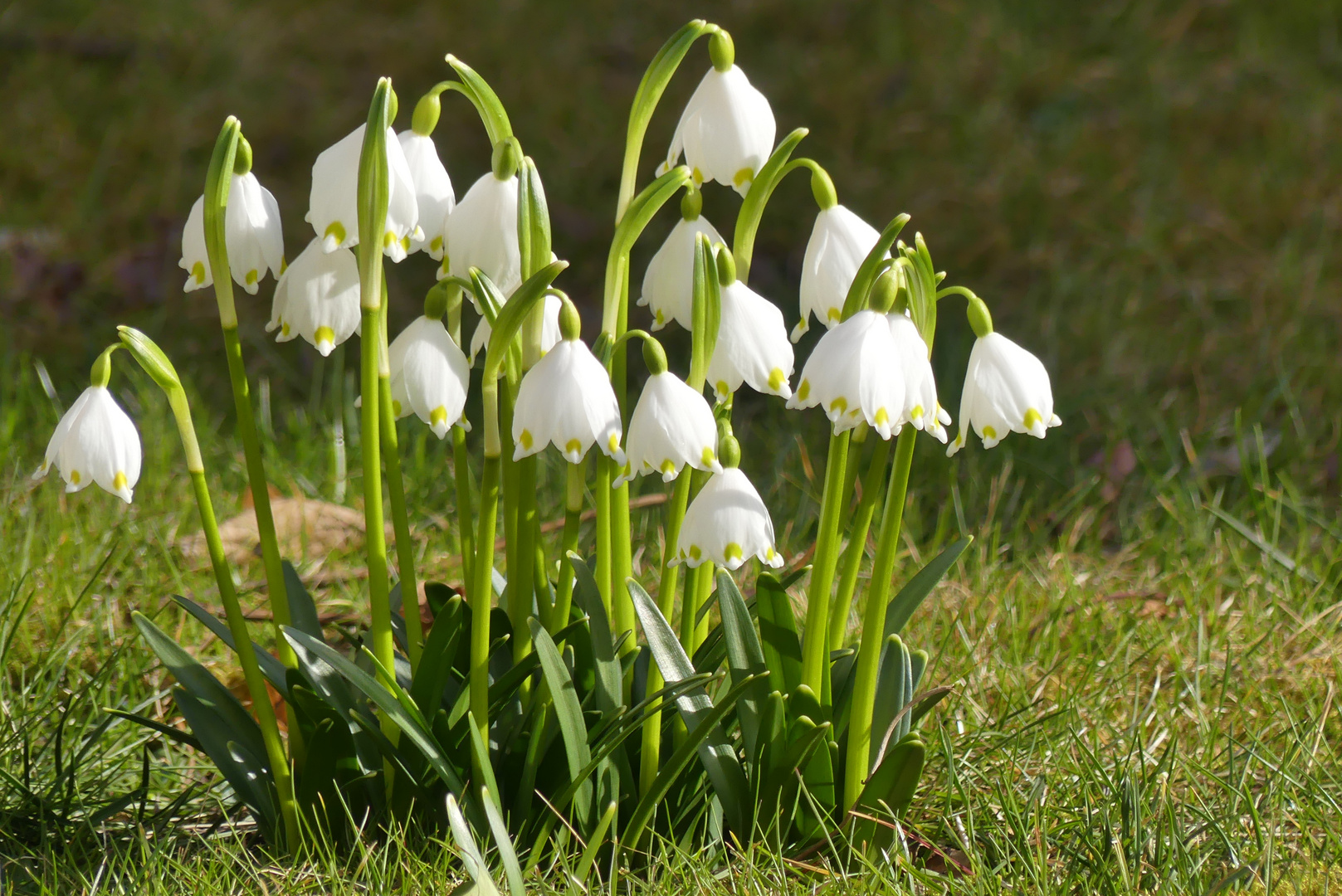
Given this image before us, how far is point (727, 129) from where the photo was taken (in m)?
1.16

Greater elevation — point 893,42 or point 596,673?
point 893,42

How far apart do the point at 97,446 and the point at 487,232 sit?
364mm

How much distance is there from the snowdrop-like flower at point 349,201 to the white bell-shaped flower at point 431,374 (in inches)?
3.1

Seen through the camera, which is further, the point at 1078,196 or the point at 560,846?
the point at 1078,196

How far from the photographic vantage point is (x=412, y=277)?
3.36m

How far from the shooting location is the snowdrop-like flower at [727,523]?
116 cm

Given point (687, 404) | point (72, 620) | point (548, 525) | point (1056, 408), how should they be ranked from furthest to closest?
point (1056, 408) → point (548, 525) → point (72, 620) → point (687, 404)

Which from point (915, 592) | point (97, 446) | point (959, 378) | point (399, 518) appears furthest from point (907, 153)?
point (97, 446)

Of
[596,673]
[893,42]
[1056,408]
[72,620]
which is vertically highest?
[893,42]

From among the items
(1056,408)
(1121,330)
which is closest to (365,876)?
(1056,408)

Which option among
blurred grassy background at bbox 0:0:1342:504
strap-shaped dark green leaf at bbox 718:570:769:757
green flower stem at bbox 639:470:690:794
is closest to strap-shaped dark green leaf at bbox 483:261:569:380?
green flower stem at bbox 639:470:690:794

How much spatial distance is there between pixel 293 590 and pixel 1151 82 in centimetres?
325

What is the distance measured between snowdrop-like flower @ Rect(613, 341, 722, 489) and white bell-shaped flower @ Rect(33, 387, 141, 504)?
0.41m

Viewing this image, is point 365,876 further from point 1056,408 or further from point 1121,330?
point 1121,330
